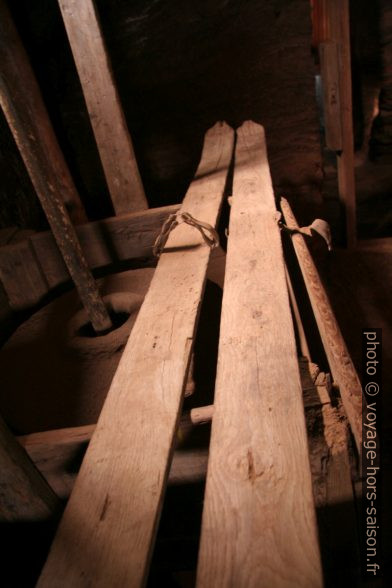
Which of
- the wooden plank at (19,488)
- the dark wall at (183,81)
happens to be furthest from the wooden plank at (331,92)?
the wooden plank at (19,488)

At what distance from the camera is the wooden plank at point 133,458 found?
0.78 metres

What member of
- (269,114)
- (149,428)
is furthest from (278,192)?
(149,428)

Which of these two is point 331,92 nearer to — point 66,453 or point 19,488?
point 66,453

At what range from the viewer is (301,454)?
0.87 metres

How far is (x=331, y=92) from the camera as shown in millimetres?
3461

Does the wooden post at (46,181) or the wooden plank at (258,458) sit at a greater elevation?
the wooden post at (46,181)

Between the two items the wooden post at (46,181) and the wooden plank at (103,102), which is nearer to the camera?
the wooden post at (46,181)

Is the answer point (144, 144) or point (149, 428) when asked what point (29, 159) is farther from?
point (144, 144)

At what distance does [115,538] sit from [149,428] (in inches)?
10.6

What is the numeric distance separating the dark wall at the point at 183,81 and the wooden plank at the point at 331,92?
1.18ft

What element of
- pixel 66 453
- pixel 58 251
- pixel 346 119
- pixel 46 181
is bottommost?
pixel 66 453

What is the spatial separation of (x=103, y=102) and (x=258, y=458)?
7.65 feet

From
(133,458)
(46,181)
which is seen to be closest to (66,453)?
(133,458)

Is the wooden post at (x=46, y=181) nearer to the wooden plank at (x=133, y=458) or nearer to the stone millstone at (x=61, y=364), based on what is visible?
the stone millstone at (x=61, y=364)
